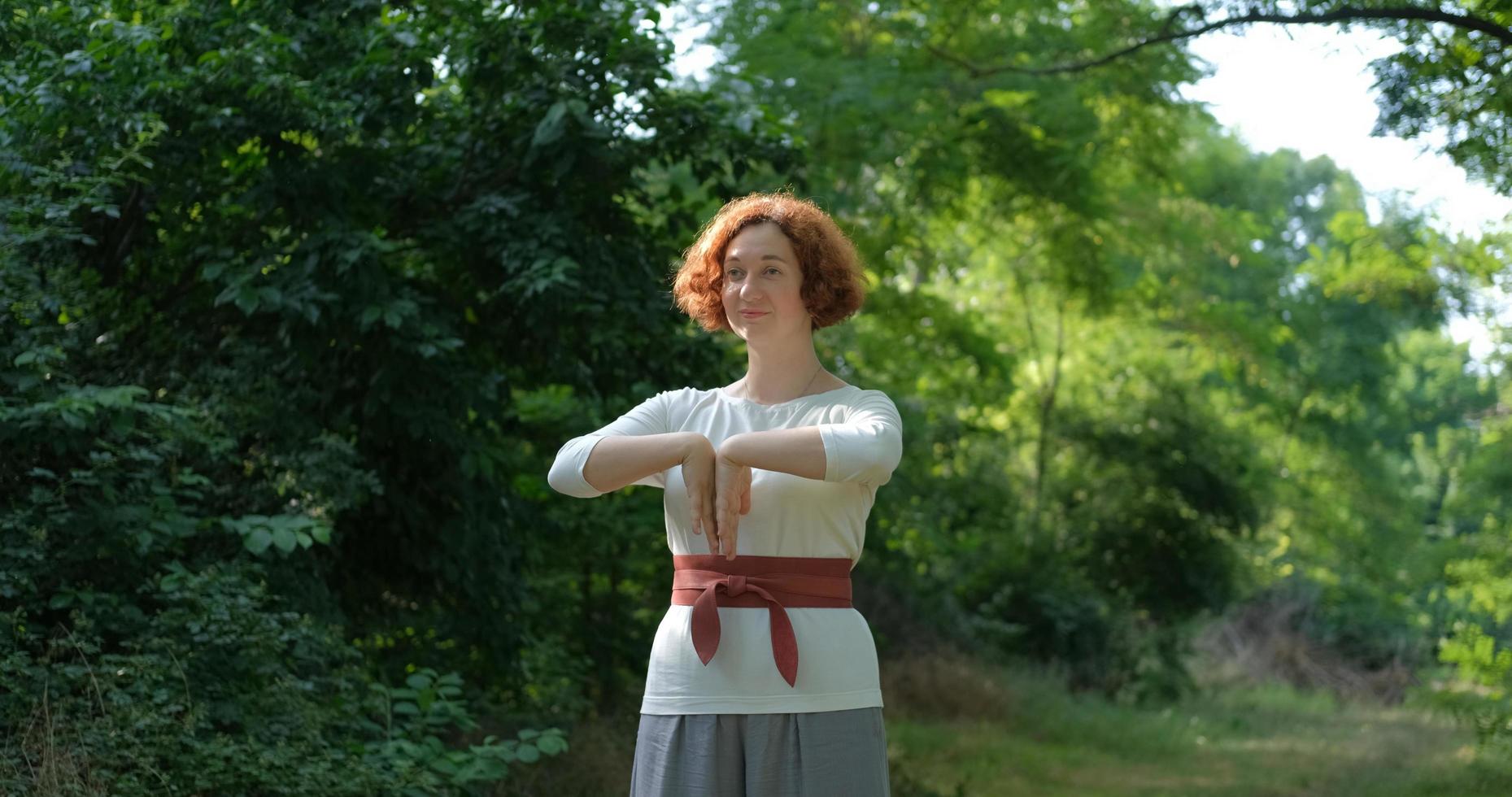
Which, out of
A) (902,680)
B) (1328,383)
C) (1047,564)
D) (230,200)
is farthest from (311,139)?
(1328,383)

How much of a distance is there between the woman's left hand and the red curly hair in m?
0.44

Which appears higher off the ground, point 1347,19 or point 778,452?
point 1347,19

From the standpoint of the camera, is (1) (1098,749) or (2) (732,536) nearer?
(2) (732,536)

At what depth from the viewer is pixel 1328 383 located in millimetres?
26359

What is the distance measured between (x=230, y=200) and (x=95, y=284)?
682 millimetres

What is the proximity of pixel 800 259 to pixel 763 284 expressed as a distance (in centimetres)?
10

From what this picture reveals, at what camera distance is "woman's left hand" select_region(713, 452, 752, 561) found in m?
2.40

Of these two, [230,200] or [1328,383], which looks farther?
[1328,383]

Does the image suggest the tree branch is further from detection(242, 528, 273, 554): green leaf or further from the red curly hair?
detection(242, 528, 273, 554): green leaf

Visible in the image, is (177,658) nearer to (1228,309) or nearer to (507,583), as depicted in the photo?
(507,583)

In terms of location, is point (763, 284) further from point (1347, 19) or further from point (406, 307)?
point (1347, 19)

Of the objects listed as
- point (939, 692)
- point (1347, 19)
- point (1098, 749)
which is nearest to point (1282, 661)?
point (1098, 749)

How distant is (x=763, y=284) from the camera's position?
2.65 metres

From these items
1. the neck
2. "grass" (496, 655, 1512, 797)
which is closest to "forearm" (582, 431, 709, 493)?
the neck
